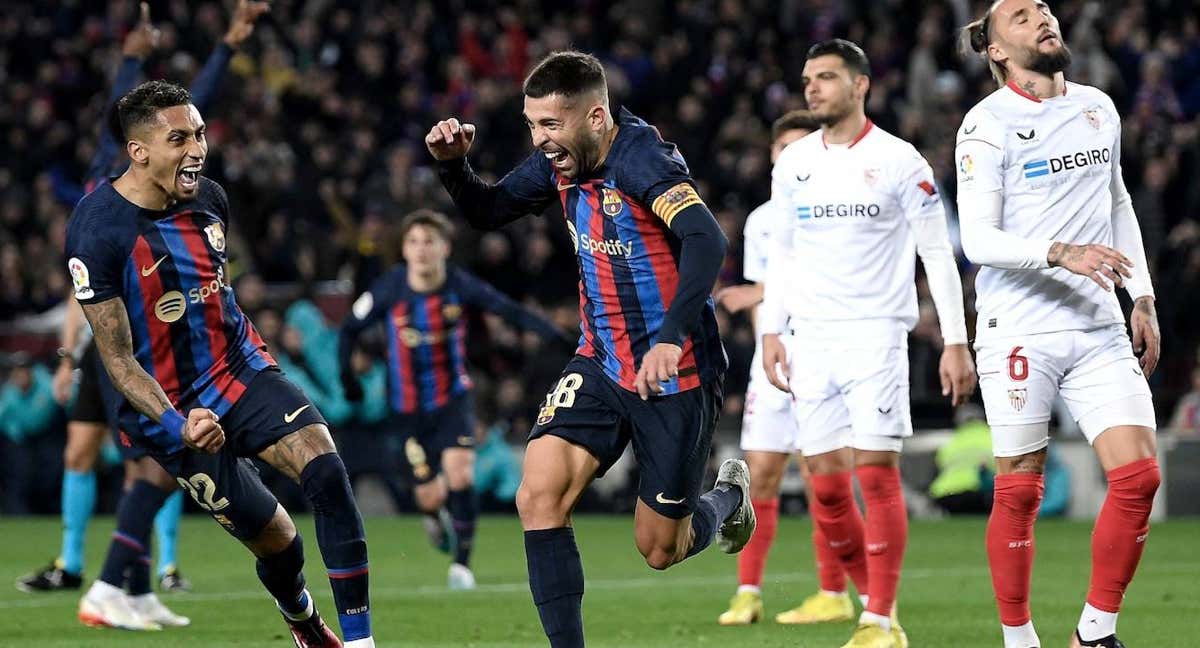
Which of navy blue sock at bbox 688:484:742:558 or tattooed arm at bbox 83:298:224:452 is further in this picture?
navy blue sock at bbox 688:484:742:558

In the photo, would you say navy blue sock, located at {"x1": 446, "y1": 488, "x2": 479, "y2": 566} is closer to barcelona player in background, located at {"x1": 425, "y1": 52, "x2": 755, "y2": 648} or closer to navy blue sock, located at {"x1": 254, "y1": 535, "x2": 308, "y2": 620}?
navy blue sock, located at {"x1": 254, "y1": 535, "x2": 308, "y2": 620}

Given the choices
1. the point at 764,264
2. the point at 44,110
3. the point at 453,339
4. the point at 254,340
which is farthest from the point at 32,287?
the point at 254,340

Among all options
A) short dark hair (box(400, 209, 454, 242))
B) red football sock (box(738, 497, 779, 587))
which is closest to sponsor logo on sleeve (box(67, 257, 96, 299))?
red football sock (box(738, 497, 779, 587))

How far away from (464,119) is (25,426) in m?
6.24

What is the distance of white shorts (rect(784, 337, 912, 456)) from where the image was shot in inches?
320

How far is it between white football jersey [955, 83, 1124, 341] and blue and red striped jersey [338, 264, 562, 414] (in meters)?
5.37

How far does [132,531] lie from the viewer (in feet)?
29.9

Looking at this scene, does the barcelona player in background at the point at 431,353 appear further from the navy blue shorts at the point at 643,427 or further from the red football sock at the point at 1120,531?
the red football sock at the point at 1120,531

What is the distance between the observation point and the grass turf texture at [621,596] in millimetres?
8547

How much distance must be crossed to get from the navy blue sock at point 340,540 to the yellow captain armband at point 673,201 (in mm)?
1621

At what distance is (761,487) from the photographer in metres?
9.57

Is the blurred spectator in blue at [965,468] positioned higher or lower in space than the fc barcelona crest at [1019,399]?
lower

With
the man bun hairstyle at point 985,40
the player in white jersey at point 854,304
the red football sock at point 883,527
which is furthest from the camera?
the player in white jersey at point 854,304

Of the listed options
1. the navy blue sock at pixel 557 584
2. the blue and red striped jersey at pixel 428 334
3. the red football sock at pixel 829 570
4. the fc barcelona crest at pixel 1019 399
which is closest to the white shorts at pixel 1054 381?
the fc barcelona crest at pixel 1019 399
